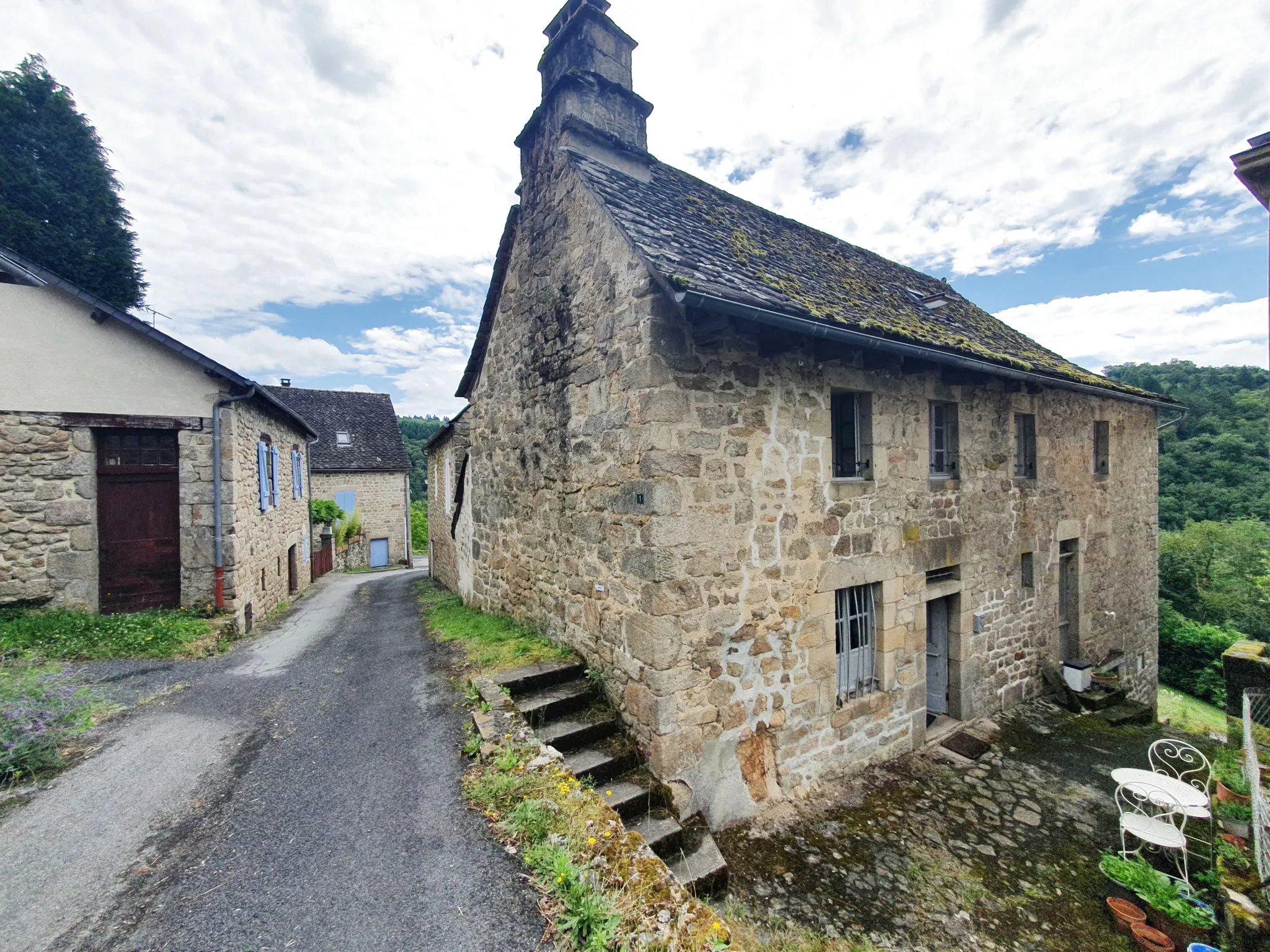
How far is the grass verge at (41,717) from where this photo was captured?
391 cm

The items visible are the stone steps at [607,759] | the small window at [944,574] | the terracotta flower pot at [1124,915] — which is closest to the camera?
the stone steps at [607,759]

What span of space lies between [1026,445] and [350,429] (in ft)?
84.1

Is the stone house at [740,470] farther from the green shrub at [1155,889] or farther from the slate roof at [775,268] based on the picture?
the green shrub at [1155,889]

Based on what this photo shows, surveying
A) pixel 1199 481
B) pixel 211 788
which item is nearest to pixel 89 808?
pixel 211 788

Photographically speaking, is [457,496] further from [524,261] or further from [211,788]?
[211,788]

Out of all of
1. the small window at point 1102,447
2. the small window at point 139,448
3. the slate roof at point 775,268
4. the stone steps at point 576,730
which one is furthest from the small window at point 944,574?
the small window at point 139,448

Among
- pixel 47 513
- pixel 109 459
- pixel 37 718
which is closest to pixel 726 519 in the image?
pixel 37 718

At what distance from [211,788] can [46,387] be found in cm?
689

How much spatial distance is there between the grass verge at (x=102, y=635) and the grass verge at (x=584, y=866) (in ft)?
18.8

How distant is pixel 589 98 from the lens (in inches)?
239

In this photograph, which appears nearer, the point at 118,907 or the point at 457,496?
the point at 118,907

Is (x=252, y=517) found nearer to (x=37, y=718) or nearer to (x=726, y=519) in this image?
(x=37, y=718)

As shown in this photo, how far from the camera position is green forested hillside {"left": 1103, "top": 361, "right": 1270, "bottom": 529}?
22.1 m

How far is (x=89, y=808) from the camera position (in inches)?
138
